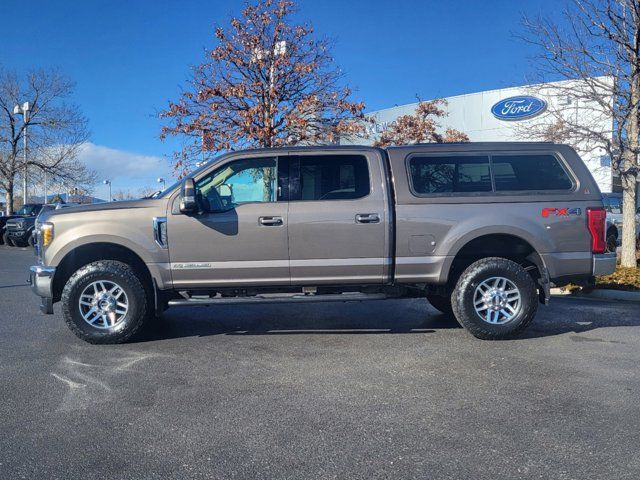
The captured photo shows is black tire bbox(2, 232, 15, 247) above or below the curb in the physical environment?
above

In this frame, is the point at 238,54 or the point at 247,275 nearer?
the point at 247,275

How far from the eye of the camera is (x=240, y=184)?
19.2 feet

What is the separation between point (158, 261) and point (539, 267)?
4.18 meters

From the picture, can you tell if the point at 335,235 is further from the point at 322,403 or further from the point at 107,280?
the point at 107,280

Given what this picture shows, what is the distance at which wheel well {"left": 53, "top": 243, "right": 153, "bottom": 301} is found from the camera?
5707 millimetres

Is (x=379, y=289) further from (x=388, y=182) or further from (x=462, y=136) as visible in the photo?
(x=462, y=136)

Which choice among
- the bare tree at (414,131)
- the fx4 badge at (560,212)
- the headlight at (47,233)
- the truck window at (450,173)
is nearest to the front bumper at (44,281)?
the headlight at (47,233)

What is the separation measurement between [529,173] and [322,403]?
3.67 meters

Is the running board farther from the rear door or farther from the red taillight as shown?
the red taillight

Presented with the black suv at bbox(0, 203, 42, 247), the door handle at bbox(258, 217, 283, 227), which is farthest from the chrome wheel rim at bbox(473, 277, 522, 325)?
the black suv at bbox(0, 203, 42, 247)

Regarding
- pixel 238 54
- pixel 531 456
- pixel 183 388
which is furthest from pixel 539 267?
pixel 238 54

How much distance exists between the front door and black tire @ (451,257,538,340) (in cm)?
194

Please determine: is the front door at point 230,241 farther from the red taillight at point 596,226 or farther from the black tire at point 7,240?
the black tire at point 7,240

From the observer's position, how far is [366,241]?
5.70 metres
